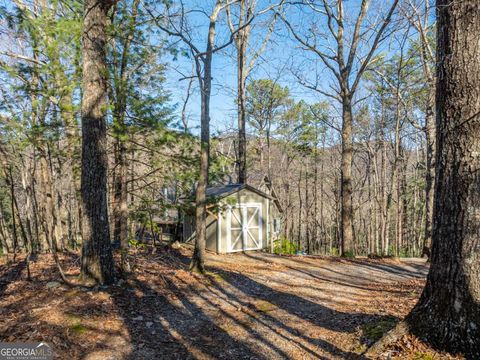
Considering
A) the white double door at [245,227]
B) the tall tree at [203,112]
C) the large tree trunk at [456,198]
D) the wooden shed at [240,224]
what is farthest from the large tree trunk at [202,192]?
the white double door at [245,227]

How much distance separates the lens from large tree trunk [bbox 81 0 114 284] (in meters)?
5.13

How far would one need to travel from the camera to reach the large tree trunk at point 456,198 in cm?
271

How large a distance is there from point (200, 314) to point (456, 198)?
3.69 meters

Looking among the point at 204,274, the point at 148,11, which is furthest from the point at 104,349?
the point at 148,11

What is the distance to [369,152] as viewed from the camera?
22.0 meters

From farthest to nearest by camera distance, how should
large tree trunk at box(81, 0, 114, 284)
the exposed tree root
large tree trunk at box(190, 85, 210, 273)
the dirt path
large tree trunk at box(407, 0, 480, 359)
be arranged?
1. large tree trunk at box(190, 85, 210, 273)
2. large tree trunk at box(81, 0, 114, 284)
3. the dirt path
4. the exposed tree root
5. large tree trunk at box(407, 0, 480, 359)

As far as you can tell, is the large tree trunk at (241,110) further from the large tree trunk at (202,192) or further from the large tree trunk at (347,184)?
the large tree trunk at (202,192)

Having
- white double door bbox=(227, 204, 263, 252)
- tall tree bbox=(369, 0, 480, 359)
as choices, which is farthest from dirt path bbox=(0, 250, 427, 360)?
white double door bbox=(227, 204, 263, 252)

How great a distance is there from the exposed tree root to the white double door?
9.48 metres

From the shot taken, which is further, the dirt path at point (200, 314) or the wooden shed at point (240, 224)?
the wooden shed at point (240, 224)

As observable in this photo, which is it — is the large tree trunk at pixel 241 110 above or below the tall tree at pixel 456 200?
above

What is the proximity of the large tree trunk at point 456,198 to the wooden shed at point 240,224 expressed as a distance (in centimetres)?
921

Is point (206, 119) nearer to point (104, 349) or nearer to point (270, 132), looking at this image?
point (104, 349)

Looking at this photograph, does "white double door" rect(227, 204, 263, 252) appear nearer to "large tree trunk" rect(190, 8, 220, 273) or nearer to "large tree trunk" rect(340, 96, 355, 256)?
"large tree trunk" rect(340, 96, 355, 256)
